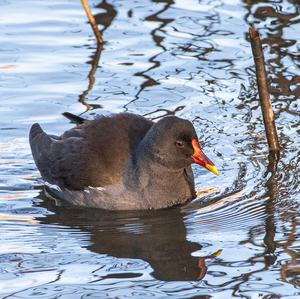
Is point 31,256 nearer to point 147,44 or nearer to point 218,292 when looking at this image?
point 218,292

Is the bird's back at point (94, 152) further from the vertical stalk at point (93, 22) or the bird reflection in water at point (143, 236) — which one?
the vertical stalk at point (93, 22)

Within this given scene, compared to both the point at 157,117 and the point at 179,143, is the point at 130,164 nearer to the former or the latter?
the point at 179,143

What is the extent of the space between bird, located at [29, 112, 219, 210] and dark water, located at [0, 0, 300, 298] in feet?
0.53

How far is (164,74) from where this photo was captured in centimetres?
1152

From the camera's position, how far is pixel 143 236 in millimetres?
8164

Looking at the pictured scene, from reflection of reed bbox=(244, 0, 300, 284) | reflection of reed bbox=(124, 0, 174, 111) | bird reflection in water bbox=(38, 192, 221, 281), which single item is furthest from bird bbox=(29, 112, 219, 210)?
reflection of reed bbox=(124, 0, 174, 111)

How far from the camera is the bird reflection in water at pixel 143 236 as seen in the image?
7488 millimetres

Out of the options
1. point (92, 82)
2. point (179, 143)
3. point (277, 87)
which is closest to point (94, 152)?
point (179, 143)

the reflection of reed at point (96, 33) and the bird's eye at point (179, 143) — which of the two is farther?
the reflection of reed at point (96, 33)

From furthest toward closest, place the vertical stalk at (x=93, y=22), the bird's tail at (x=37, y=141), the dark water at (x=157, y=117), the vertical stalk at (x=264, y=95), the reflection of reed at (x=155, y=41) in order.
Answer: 1. the vertical stalk at (x=93, y=22)
2. the reflection of reed at (x=155, y=41)
3. the bird's tail at (x=37, y=141)
4. the vertical stalk at (x=264, y=95)
5. the dark water at (x=157, y=117)

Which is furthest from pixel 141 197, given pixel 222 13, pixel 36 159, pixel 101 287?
pixel 222 13

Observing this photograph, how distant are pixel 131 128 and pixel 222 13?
4.45 meters

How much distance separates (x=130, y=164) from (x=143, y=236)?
0.89m

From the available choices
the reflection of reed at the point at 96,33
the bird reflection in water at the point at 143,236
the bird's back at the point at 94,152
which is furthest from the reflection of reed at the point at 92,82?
the bird reflection in water at the point at 143,236
